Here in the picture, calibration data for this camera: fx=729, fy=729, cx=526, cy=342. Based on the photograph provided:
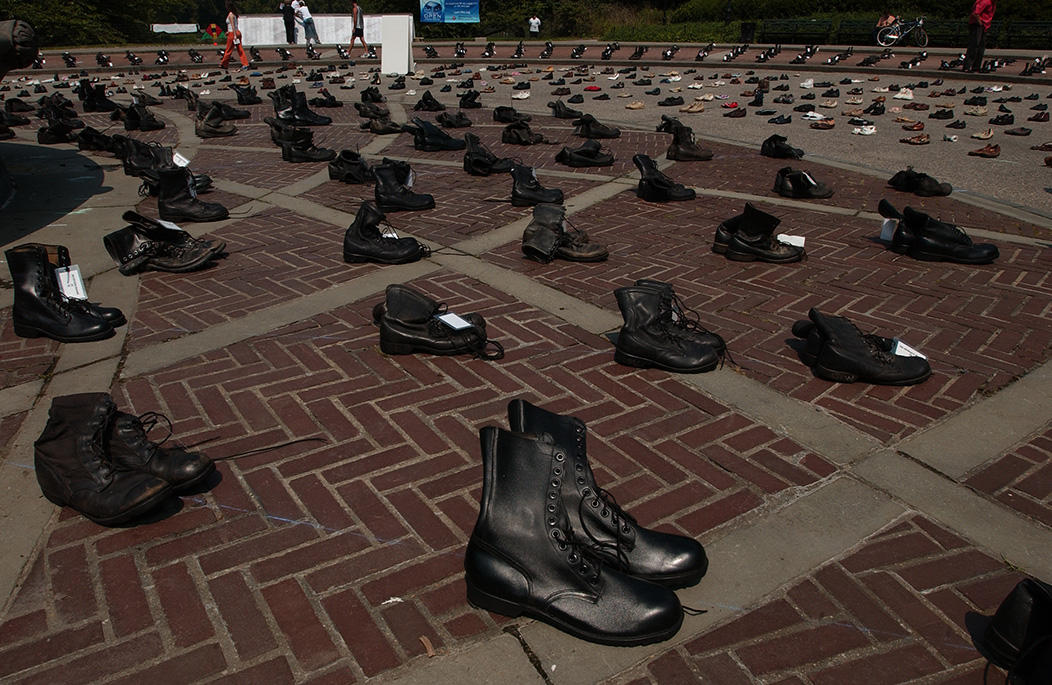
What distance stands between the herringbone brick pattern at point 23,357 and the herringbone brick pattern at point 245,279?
1.36 feet

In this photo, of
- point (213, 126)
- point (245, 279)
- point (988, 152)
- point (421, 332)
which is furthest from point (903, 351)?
point (213, 126)

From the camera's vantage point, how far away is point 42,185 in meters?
7.91

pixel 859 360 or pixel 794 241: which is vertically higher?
pixel 794 241

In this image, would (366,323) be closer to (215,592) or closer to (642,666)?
(215,592)

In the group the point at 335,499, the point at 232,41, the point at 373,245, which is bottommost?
the point at 335,499

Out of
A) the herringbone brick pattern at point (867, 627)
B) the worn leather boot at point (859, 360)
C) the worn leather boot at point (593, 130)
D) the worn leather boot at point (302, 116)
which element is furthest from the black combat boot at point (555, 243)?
the worn leather boot at point (302, 116)

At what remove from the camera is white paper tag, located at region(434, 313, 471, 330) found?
152 inches

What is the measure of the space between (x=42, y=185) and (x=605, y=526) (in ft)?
26.9

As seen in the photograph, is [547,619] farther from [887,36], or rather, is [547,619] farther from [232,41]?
[887,36]

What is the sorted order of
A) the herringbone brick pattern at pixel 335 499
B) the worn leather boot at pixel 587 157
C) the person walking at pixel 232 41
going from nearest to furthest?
the herringbone brick pattern at pixel 335 499, the worn leather boot at pixel 587 157, the person walking at pixel 232 41

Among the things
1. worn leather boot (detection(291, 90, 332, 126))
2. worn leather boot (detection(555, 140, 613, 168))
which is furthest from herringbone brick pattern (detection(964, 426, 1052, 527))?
worn leather boot (detection(291, 90, 332, 126))

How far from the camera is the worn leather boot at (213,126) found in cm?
1080

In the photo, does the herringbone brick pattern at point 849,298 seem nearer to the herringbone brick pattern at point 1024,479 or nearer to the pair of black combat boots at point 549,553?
the herringbone brick pattern at point 1024,479

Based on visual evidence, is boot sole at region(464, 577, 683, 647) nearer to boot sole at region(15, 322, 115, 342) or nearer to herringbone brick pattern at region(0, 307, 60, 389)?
herringbone brick pattern at region(0, 307, 60, 389)
